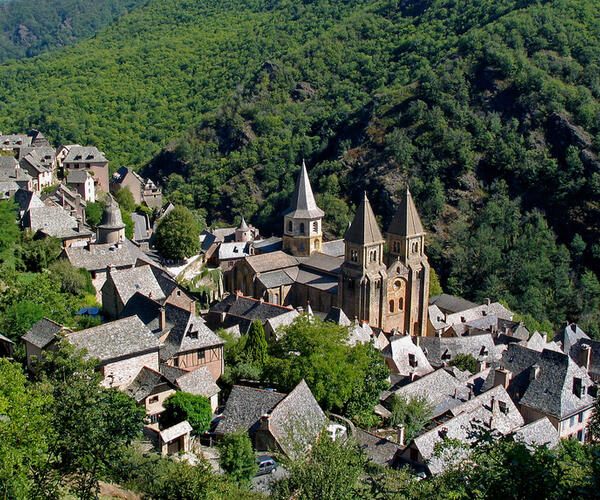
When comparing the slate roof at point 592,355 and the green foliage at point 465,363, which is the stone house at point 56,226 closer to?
the green foliage at point 465,363

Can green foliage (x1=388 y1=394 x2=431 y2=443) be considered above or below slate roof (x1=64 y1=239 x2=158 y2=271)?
below

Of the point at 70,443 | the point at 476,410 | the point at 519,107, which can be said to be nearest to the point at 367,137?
the point at 519,107

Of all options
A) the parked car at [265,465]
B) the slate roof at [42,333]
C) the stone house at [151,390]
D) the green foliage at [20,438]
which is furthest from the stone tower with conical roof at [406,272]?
the green foliage at [20,438]

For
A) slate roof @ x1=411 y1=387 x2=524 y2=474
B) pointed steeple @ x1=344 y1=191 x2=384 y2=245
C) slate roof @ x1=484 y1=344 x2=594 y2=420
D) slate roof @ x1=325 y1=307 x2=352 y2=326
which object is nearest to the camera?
slate roof @ x1=411 y1=387 x2=524 y2=474

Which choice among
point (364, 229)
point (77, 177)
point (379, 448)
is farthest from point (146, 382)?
point (77, 177)

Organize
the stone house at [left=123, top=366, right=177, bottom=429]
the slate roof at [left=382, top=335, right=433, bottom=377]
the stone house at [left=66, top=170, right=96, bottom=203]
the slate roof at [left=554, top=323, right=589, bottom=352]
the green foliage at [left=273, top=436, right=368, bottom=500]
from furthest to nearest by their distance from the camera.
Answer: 1. the stone house at [left=66, top=170, right=96, bottom=203]
2. the slate roof at [left=554, top=323, right=589, bottom=352]
3. the slate roof at [left=382, top=335, right=433, bottom=377]
4. the stone house at [left=123, top=366, right=177, bottom=429]
5. the green foliage at [left=273, top=436, right=368, bottom=500]

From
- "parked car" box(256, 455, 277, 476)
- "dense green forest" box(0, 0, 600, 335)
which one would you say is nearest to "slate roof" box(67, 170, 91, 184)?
"dense green forest" box(0, 0, 600, 335)

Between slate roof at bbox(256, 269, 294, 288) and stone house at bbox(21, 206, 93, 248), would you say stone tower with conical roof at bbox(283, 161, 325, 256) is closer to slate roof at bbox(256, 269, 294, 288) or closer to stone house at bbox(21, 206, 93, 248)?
slate roof at bbox(256, 269, 294, 288)
